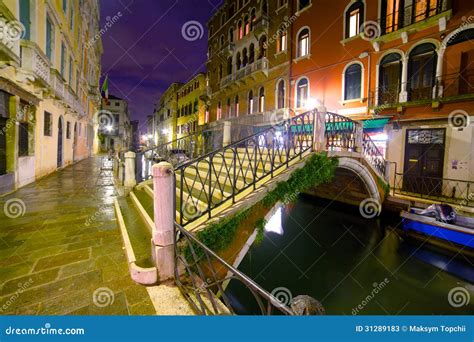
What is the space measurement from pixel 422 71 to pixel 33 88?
17.6 metres

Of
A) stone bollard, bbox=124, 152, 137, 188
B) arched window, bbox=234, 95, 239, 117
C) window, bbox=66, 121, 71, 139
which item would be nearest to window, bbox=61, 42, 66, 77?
window, bbox=66, 121, 71, 139

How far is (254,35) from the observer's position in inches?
748

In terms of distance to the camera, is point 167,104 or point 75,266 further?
point 167,104

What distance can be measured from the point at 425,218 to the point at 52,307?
10.5m

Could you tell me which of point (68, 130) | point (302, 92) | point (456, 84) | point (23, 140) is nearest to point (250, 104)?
point (302, 92)

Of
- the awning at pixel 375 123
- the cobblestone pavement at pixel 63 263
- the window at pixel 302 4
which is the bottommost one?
the cobblestone pavement at pixel 63 263

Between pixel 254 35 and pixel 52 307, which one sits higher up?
pixel 254 35

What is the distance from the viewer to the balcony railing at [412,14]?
1008cm

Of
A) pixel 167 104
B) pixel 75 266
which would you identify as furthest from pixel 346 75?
pixel 167 104

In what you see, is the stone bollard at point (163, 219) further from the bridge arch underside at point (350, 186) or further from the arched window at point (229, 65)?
the arched window at point (229, 65)

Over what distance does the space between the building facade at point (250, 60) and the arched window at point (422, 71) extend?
23.7 feet

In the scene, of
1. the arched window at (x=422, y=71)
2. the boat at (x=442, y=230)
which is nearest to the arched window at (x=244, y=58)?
the arched window at (x=422, y=71)

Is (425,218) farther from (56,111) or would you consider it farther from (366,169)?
(56,111)

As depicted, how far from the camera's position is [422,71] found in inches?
428
